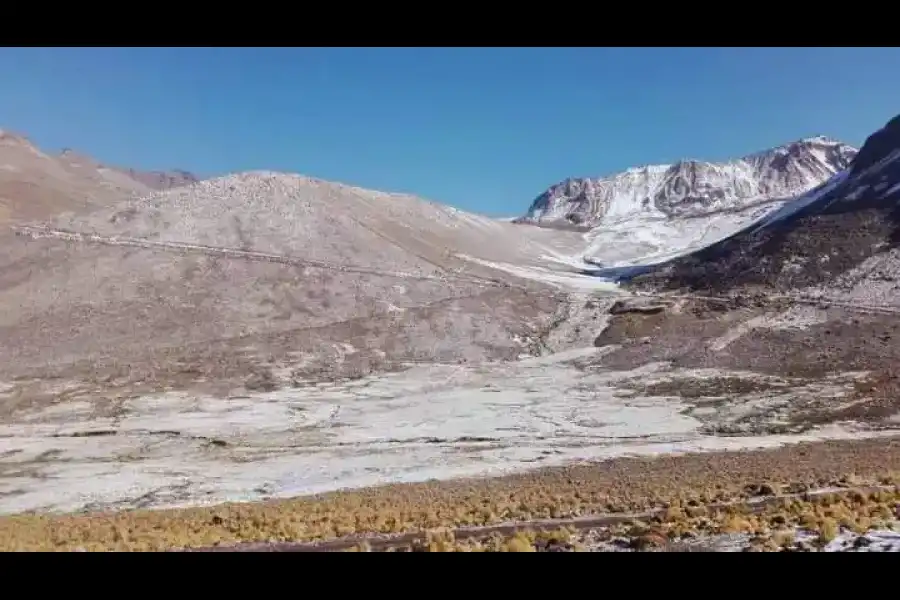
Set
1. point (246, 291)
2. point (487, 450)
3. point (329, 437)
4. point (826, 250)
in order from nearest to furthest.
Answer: point (487, 450)
point (329, 437)
point (246, 291)
point (826, 250)

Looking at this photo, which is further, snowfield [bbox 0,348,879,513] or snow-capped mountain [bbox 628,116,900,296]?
snow-capped mountain [bbox 628,116,900,296]

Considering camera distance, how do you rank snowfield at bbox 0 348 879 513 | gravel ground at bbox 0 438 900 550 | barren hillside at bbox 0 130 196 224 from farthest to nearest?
barren hillside at bbox 0 130 196 224 < snowfield at bbox 0 348 879 513 < gravel ground at bbox 0 438 900 550

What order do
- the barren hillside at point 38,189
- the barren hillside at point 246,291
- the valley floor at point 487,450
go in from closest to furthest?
the valley floor at point 487,450
the barren hillside at point 246,291
the barren hillside at point 38,189

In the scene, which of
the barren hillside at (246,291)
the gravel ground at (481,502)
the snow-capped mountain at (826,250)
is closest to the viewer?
the gravel ground at (481,502)

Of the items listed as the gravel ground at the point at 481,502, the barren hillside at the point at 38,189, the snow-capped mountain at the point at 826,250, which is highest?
the barren hillside at the point at 38,189

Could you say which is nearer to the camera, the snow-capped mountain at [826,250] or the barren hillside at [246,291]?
the barren hillside at [246,291]

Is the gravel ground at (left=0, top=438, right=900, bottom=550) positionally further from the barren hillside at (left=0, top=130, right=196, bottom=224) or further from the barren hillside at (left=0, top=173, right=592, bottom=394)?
the barren hillside at (left=0, top=130, right=196, bottom=224)

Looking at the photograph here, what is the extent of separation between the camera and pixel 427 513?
17.9 metres

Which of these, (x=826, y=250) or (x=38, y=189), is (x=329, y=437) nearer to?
(x=826, y=250)

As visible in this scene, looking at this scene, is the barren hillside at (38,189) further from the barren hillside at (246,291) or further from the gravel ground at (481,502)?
the gravel ground at (481,502)

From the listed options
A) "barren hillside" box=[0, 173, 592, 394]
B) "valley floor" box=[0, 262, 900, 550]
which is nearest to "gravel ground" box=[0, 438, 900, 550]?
"valley floor" box=[0, 262, 900, 550]

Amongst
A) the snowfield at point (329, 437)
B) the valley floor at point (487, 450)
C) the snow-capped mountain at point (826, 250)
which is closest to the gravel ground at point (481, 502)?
the valley floor at point (487, 450)

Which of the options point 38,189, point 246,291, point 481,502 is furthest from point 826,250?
point 38,189
